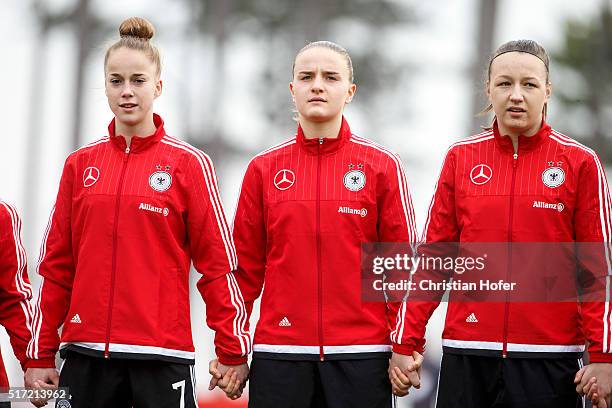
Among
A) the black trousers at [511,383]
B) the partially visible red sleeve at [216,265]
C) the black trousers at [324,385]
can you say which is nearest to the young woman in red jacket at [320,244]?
the black trousers at [324,385]

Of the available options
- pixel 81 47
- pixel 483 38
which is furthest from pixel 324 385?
pixel 81 47

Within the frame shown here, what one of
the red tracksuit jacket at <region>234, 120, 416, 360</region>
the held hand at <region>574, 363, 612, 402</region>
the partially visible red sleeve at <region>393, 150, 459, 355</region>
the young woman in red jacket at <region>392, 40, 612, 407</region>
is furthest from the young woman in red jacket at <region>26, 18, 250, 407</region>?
the held hand at <region>574, 363, 612, 402</region>

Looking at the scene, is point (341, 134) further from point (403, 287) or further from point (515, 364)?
point (515, 364)

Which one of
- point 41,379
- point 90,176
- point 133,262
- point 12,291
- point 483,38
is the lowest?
point 41,379

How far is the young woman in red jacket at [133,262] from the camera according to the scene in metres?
4.54

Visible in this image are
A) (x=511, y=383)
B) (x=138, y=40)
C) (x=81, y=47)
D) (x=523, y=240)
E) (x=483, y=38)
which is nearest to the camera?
(x=511, y=383)

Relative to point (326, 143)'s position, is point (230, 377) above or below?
below

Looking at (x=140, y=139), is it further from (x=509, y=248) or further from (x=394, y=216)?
(x=509, y=248)

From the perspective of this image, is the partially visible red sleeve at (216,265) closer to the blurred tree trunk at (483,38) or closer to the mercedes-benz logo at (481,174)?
Answer: the mercedes-benz logo at (481,174)

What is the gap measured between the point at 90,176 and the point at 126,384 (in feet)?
2.94

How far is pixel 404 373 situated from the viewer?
15.1 feet

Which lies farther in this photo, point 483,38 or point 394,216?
point 483,38

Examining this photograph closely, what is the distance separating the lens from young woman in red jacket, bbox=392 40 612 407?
452cm

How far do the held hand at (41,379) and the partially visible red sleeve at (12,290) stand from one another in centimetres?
25
